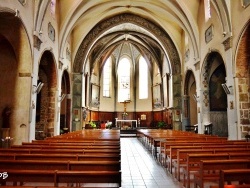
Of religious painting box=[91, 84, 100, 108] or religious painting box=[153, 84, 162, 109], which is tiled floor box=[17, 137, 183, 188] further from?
religious painting box=[153, 84, 162, 109]

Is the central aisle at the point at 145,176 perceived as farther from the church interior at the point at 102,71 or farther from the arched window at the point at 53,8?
the arched window at the point at 53,8

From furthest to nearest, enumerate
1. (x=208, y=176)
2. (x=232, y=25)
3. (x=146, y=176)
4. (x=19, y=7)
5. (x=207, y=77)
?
(x=207, y=77) < (x=232, y=25) < (x=19, y=7) < (x=146, y=176) < (x=208, y=176)

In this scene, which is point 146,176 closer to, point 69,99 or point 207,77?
point 207,77

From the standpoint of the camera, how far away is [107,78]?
30500 millimetres

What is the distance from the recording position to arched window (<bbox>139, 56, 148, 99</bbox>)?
3062 centimetres

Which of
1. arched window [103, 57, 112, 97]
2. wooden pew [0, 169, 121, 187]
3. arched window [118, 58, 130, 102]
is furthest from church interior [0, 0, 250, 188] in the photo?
arched window [118, 58, 130, 102]

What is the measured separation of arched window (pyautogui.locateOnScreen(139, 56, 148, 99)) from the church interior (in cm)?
153

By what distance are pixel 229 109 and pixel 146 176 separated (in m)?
6.86

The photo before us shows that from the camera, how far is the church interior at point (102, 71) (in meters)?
8.04

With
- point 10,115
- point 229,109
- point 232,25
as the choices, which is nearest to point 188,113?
point 229,109

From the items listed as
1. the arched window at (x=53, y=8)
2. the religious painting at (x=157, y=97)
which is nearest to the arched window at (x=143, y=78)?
the religious painting at (x=157, y=97)

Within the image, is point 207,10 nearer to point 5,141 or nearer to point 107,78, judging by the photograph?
point 5,141

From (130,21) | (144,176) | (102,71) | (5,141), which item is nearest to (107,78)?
(102,71)

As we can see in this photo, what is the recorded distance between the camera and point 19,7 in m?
9.46
